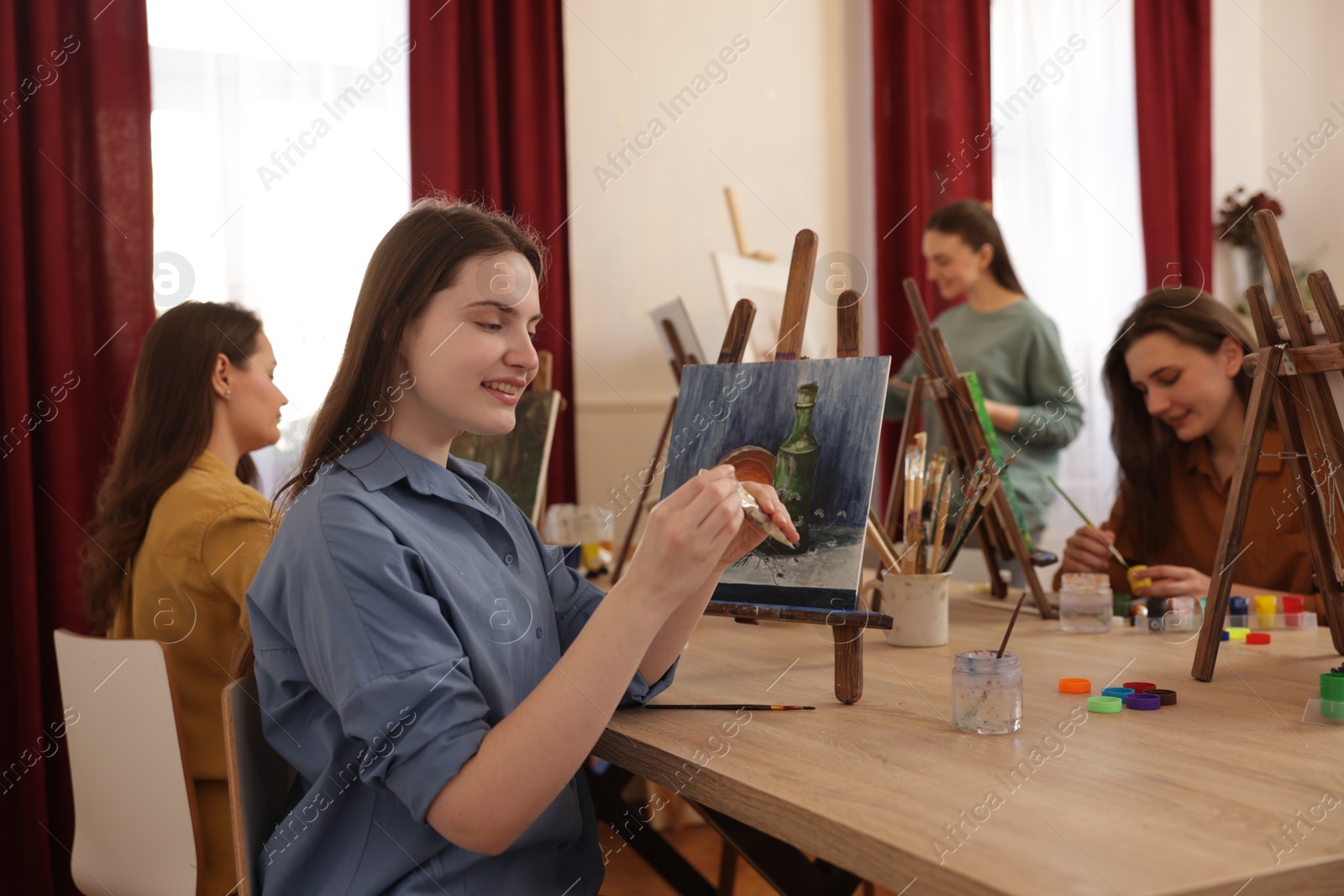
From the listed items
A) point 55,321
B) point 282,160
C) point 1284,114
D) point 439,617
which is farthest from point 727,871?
point 1284,114

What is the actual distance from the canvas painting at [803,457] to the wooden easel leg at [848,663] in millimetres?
54

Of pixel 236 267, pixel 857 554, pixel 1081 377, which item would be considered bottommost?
pixel 857 554

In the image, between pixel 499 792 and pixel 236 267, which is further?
pixel 236 267

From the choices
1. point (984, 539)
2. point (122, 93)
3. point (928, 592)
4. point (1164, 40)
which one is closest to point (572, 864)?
point (928, 592)

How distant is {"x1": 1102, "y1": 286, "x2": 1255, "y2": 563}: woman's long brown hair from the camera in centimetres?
207

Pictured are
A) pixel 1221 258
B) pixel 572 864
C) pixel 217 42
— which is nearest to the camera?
pixel 572 864

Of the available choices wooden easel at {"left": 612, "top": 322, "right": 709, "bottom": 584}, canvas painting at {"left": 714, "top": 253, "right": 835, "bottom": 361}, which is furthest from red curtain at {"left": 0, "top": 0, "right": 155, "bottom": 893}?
canvas painting at {"left": 714, "top": 253, "right": 835, "bottom": 361}

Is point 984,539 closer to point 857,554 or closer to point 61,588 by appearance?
point 857,554

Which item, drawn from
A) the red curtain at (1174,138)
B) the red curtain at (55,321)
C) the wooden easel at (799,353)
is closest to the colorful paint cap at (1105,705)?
the wooden easel at (799,353)

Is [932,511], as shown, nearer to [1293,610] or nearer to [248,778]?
[1293,610]

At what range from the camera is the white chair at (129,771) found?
4.65ft

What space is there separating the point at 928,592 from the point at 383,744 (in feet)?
3.19

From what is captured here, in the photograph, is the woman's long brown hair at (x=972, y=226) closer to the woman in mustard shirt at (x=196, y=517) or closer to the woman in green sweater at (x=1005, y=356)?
the woman in green sweater at (x=1005, y=356)

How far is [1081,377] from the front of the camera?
443 cm
